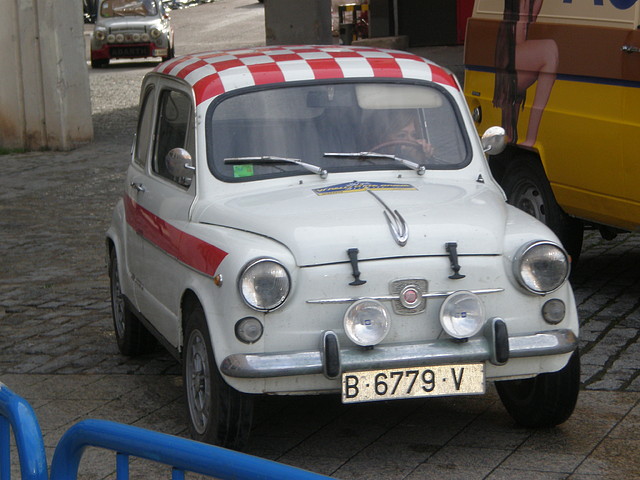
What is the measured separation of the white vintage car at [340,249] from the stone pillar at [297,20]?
12.2 m

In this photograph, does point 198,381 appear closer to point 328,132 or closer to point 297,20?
point 328,132

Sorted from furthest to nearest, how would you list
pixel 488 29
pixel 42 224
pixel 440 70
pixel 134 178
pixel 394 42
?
pixel 394 42
pixel 42 224
pixel 488 29
pixel 134 178
pixel 440 70

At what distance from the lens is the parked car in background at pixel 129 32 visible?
29.8 metres

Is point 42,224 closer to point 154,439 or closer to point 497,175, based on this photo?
point 497,175

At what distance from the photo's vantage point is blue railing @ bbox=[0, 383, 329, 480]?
2496 mm

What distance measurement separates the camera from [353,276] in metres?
4.86

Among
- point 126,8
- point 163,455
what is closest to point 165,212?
point 163,455

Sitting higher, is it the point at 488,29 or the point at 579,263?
the point at 488,29

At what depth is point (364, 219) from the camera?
5.04 m

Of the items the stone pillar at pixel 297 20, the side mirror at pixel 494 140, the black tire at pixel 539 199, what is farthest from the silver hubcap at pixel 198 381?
the stone pillar at pixel 297 20

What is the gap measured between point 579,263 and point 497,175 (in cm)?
89

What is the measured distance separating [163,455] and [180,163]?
3061mm

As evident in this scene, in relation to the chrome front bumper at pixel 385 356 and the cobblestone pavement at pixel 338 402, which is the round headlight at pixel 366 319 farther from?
the cobblestone pavement at pixel 338 402

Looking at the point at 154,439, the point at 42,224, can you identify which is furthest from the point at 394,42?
the point at 154,439
